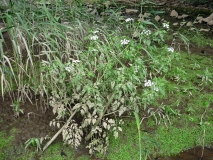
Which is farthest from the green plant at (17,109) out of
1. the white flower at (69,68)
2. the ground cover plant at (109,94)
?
the white flower at (69,68)

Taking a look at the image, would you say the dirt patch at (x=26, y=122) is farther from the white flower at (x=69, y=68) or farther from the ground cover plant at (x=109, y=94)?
the white flower at (x=69, y=68)

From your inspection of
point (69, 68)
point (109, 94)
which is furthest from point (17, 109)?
point (109, 94)

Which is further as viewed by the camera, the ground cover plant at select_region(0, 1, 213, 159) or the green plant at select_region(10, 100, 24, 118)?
the green plant at select_region(10, 100, 24, 118)

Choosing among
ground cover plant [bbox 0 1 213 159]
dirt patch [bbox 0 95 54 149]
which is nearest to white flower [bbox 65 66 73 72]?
ground cover plant [bbox 0 1 213 159]

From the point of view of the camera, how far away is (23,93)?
91.7 inches

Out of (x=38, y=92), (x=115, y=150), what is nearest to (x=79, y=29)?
(x=38, y=92)

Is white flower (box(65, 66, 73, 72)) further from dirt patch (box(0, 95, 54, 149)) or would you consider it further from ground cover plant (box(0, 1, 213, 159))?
dirt patch (box(0, 95, 54, 149))

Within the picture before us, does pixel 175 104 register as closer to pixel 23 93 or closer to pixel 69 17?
pixel 23 93

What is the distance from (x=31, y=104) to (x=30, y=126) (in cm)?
26

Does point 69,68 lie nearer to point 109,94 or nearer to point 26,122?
point 109,94

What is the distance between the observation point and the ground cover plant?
5.99 ft

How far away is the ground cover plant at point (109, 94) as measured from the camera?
5.99 ft

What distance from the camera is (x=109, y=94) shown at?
2.07 metres

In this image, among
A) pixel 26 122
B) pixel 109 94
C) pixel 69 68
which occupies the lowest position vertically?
pixel 26 122
